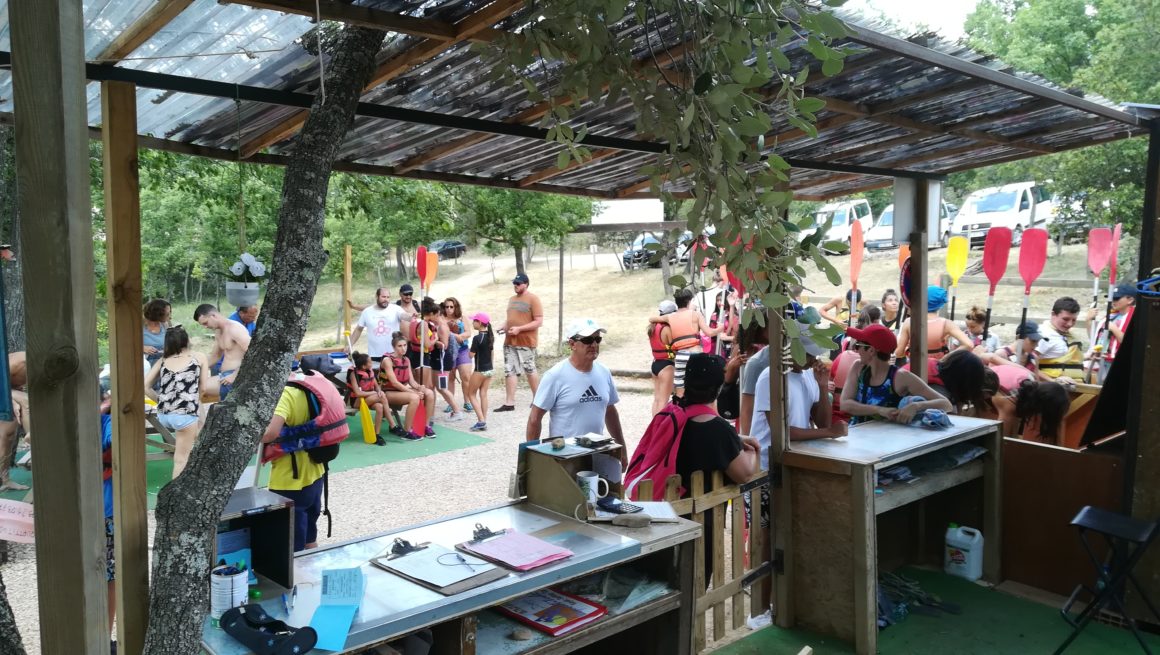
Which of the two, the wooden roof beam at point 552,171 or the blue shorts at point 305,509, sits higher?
the wooden roof beam at point 552,171

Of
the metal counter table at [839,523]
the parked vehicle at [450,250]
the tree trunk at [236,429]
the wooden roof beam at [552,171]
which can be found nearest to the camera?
the tree trunk at [236,429]

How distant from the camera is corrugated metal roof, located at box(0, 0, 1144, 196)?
294cm

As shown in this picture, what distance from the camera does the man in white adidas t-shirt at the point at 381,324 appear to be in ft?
36.8

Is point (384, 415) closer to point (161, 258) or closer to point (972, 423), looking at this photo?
point (972, 423)

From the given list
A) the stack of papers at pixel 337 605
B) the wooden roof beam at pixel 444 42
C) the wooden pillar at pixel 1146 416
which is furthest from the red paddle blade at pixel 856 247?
the stack of papers at pixel 337 605

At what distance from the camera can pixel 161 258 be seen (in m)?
20.5

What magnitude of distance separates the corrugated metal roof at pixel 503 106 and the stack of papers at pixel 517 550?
4.89ft

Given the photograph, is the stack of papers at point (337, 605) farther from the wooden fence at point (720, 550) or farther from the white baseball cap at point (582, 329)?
the white baseball cap at point (582, 329)

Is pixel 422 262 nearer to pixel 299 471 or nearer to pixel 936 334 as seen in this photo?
pixel 936 334

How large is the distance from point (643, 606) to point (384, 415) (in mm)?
7702

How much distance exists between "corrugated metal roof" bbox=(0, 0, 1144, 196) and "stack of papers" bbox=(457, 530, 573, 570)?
4.89 feet

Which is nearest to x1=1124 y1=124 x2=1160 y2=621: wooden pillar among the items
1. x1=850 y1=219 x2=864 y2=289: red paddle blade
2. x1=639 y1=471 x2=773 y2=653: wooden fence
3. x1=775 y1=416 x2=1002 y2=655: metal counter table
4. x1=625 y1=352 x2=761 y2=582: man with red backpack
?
x1=775 y1=416 x2=1002 y2=655: metal counter table

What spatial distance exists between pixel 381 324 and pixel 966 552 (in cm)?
802

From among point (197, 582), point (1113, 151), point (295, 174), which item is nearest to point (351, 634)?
point (197, 582)
